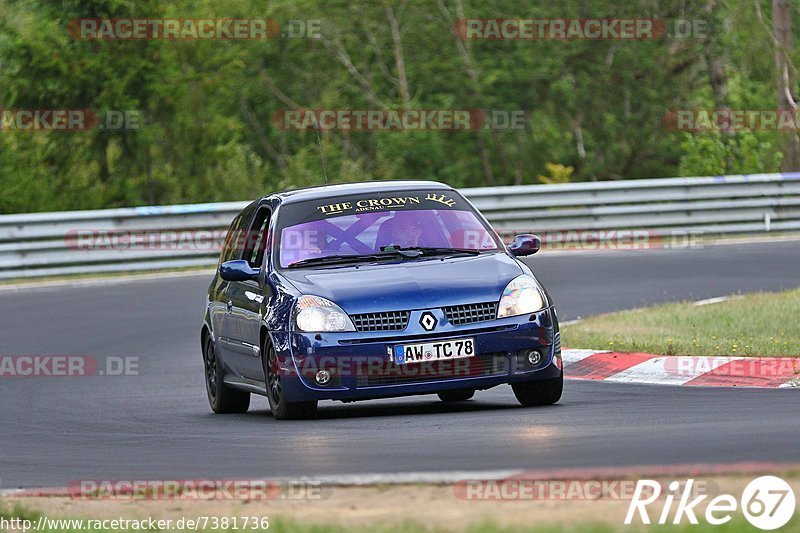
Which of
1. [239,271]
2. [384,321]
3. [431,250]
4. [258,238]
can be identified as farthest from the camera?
[258,238]

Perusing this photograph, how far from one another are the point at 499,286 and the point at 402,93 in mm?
32977

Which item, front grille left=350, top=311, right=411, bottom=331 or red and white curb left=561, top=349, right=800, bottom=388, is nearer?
front grille left=350, top=311, right=411, bottom=331

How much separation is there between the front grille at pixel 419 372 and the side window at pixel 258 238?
5.50ft

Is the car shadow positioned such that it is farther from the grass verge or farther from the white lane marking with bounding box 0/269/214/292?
the white lane marking with bounding box 0/269/214/292

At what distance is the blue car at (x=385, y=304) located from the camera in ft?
33.9

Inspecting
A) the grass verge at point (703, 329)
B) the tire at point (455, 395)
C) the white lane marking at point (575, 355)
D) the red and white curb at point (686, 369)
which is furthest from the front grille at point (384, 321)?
the white lane marking at point (575, 355)

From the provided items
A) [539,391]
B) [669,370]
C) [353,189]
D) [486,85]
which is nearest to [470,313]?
[539,391]

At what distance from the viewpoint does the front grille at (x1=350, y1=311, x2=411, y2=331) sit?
33.8 ft

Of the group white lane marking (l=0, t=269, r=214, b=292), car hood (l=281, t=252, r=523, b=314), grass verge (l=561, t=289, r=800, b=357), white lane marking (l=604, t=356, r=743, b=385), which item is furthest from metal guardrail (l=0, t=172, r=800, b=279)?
car hood (l=281, t=252, r=523, b=314)

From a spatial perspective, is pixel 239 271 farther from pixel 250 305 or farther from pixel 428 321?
pixel 428 321

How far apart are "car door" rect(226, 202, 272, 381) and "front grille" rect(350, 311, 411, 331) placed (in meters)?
1.02

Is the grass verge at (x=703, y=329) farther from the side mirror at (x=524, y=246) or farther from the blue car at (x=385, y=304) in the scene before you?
the blue car at (x=385, y=304)

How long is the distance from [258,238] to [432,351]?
2258mm

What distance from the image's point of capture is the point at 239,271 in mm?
11531
